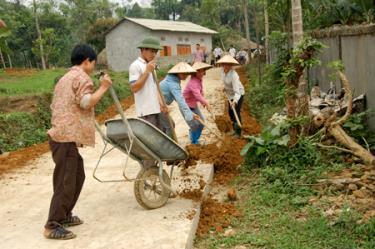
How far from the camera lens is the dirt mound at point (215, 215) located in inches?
192

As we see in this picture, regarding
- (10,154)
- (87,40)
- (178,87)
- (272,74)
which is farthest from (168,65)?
(178,87)

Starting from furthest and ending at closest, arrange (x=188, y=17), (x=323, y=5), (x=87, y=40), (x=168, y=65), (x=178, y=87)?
1. (x=188, y=17)
2. (x=87, y=40)
3. (x=168, y=65)
4. (x=323, y=5)
5. (x=178, y=87)

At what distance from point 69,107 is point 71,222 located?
122cm

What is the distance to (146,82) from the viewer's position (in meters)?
5.51

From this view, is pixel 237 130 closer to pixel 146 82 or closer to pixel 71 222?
pixel 146 82

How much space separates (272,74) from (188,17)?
1997 inches

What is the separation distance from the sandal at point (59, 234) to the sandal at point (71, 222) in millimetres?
227

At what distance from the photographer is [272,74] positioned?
1220 cm

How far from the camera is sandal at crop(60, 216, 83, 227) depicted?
15.5ft

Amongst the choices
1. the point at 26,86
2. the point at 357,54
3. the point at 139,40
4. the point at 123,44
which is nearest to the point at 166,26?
the point at 139,40

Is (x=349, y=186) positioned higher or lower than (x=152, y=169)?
lower

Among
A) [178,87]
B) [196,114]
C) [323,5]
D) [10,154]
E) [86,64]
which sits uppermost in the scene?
[323,5]

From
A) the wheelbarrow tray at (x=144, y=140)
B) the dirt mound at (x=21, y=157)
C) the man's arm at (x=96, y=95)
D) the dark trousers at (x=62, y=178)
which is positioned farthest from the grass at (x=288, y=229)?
the dirt mound at (x=21, y=157)

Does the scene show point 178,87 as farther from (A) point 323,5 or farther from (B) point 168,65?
(B) point 168,65
